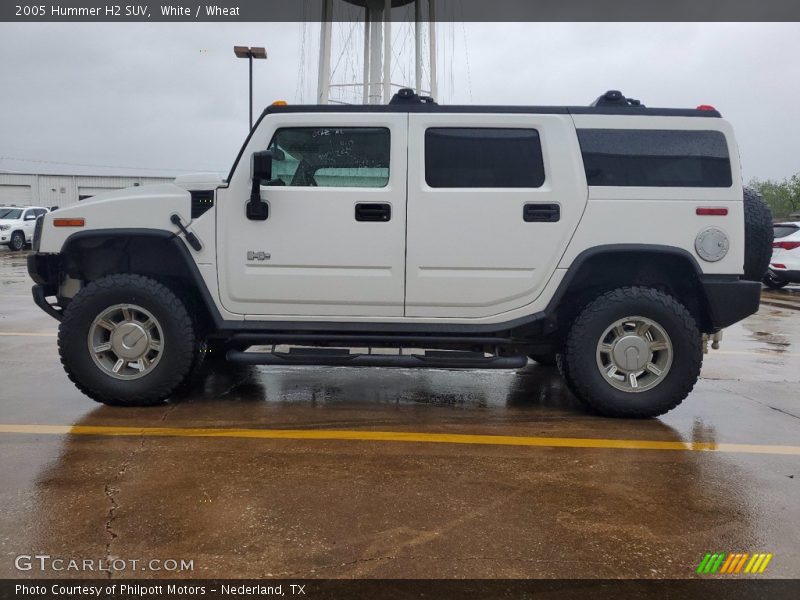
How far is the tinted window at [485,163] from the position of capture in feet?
14.8

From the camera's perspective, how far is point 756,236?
4617 mm

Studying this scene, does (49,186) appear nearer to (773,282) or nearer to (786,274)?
(773,282)

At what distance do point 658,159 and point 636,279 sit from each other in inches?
32.4

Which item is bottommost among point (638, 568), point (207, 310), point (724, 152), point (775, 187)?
point (638, 568)

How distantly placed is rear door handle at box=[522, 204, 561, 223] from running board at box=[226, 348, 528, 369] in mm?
946

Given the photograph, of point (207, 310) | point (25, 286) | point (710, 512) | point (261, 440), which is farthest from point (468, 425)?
point (25, 286)

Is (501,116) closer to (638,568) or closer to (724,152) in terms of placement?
(724,152)

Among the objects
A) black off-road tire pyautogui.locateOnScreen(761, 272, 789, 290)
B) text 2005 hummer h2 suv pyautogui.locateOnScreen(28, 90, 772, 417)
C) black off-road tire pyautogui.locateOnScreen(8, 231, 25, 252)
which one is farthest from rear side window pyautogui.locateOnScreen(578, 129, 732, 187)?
black off-road tire pyautogui.locateOnScreen(8, 231, 25, 252)

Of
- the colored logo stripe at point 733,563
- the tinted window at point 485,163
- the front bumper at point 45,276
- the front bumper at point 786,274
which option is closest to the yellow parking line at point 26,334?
the front bumper at point 45,276

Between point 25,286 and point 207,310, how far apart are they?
10429 mm

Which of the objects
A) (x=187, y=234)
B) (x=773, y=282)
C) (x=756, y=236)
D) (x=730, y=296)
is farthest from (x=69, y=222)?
(x=773, y=282)

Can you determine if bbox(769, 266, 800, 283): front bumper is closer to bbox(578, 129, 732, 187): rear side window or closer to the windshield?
bbox(578, 129, 732, 187): rear side window

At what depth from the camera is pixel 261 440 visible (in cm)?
400

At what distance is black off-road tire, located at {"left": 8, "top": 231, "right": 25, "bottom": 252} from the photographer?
84.5 ft
